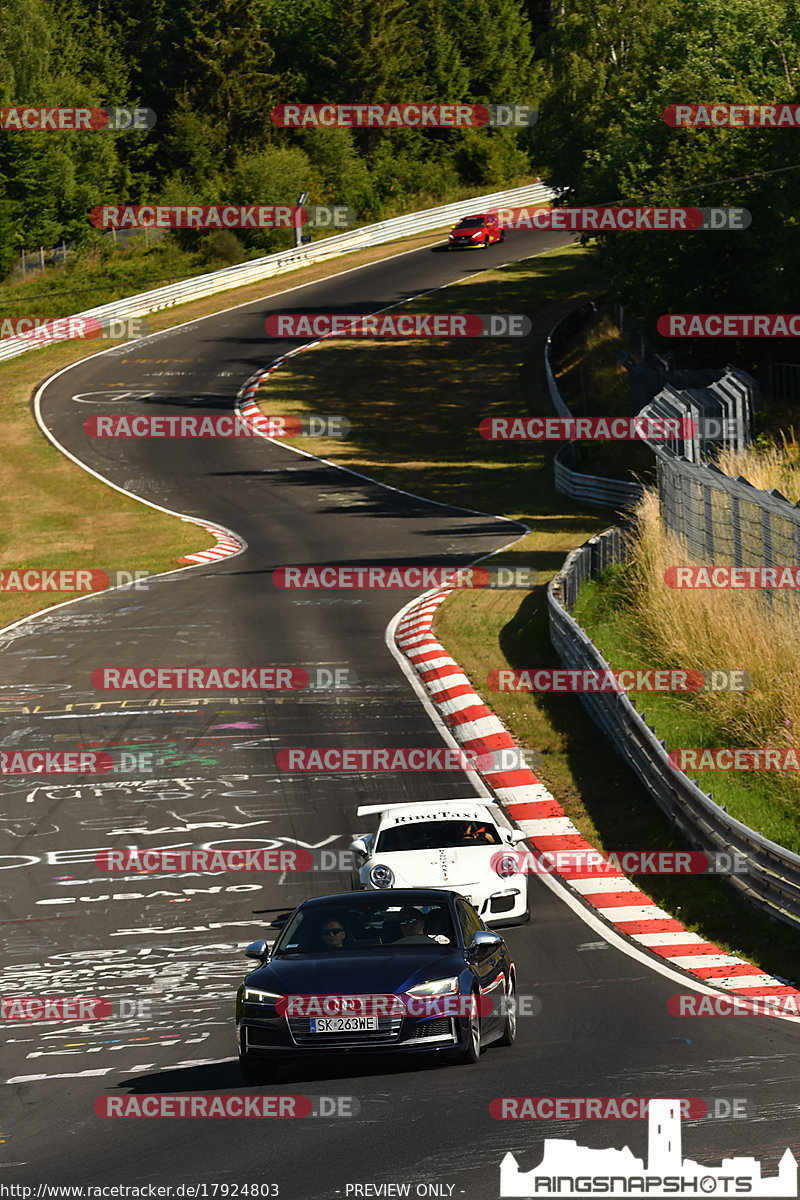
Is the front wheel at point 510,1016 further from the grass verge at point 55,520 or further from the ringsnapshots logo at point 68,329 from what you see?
the ringsnapshots logo at point 68,329

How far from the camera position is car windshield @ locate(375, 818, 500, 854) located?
15656mm

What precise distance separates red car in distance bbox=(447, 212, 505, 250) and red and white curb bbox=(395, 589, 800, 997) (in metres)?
51.4

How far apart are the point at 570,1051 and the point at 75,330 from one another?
6221 centimetres
